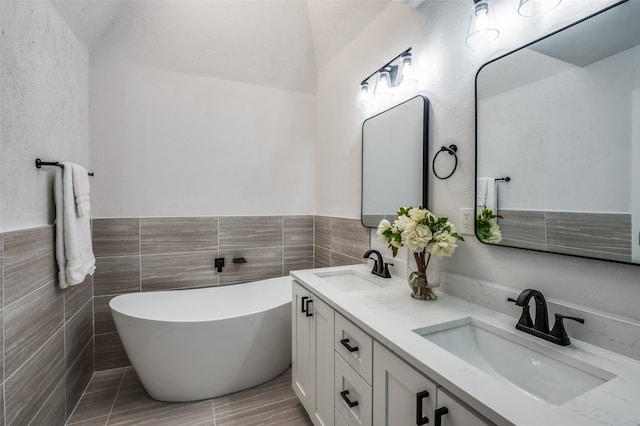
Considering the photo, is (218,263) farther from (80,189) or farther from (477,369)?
(477,369)

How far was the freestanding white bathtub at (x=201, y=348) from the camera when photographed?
181 centimetres

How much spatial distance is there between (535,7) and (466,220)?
85cm

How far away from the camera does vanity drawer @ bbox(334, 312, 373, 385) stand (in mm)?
1083

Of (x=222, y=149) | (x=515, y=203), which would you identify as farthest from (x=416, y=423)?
(x=222, y=149)

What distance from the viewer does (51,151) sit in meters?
1.66

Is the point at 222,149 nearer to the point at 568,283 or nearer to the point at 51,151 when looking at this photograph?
the point at 51,151

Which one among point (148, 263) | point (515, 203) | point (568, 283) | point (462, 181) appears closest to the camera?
point (568, 283)

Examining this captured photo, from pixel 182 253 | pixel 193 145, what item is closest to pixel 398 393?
pixel 182 253

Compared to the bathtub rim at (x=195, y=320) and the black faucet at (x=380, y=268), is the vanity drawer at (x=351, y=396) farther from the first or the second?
the bathtub rim at (x=195, y=320)

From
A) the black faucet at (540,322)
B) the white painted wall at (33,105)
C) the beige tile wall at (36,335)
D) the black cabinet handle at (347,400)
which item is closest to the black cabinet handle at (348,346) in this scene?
the black cabinet handle at (347,400)

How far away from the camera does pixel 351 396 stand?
4.00 feet

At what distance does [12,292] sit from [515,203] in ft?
7.08

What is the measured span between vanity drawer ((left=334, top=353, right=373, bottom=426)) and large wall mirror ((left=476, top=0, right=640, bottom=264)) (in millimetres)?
801

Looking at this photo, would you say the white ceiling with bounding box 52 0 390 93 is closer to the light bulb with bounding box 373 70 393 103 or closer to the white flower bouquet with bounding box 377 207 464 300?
the light bulb with bounding box 373 70 393 103
